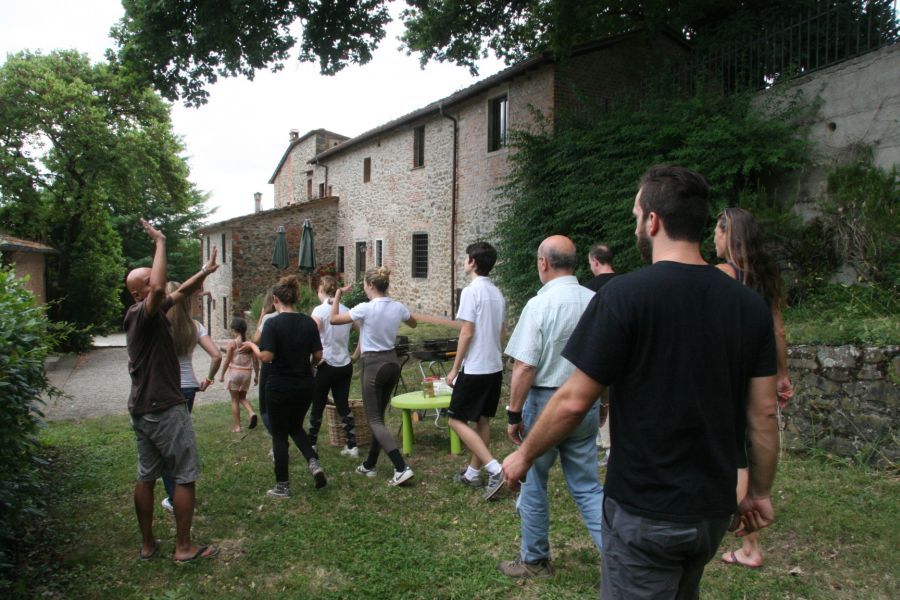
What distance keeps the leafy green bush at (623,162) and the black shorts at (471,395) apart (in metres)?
5.26

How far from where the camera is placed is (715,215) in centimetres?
866

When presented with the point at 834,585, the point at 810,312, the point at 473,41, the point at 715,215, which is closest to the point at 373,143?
the point at 473,41

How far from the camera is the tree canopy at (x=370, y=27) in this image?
9.72m

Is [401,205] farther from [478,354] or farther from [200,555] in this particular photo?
[200,555]

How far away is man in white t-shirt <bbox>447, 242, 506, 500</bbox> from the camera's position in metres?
5.00

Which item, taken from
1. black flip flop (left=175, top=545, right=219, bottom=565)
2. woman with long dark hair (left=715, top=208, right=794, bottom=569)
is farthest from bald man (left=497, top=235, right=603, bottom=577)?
black flip flop (left=175, top=545, right=219, bottom=565)

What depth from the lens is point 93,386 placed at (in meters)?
13.6

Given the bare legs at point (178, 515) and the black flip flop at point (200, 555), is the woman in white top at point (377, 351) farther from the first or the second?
the bare legs at point (178, 515)

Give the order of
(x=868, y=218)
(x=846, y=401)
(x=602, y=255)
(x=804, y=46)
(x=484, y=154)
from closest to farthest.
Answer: (x=602, y=255)
(x=846, y=401)
(x=868, y=218)
(x=804, y=46)
(x=484, y=154)

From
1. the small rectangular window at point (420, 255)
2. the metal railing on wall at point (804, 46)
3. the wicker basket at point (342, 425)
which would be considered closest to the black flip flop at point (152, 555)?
the wicker basket at point (342, 425)

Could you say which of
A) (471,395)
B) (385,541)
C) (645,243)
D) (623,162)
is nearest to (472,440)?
(471,395)

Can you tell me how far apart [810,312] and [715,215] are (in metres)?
1.94

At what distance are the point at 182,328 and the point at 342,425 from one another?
2303 mm

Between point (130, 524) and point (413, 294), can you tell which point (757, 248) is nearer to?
point (130, 524)
